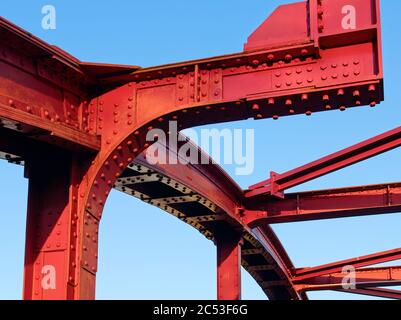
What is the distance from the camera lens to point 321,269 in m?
24.5

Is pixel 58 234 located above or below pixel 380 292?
below

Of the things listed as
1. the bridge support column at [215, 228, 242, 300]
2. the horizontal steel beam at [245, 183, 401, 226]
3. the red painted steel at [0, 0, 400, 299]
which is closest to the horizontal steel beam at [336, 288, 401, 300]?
the horizontal steel beam at [245, 183, 401, 226]

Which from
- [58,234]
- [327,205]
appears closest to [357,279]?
[327,205]

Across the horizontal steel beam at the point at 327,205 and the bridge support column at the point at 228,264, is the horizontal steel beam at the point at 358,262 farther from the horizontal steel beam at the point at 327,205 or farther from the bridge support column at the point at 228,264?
the bridge support column at the point at 228,264

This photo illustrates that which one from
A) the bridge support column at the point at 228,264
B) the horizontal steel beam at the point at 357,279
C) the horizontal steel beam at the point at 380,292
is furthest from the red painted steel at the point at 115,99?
the horizontal steel beam at the point at 380,292

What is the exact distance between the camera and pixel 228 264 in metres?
18.6

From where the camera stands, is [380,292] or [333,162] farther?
[380,292]

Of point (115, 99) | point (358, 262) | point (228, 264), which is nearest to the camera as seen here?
point (115, 99)

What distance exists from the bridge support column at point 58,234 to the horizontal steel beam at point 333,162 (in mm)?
6416

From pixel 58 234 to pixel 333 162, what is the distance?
7183 mm

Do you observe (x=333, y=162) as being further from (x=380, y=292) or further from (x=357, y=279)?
(x=380, y=292)

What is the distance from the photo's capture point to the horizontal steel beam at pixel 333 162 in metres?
14.6
